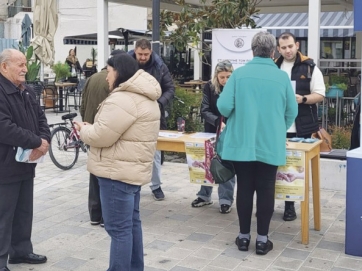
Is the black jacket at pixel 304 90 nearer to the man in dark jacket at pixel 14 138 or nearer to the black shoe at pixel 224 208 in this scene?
the black shoe at pixel 224 208

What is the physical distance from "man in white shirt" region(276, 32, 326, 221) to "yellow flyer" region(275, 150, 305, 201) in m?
0.77

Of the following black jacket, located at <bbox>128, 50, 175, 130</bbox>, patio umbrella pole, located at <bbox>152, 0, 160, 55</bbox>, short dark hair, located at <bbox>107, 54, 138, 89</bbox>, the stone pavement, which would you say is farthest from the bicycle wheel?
short dark hair, located at <bbox>107, 54, 138, 89</bbox>

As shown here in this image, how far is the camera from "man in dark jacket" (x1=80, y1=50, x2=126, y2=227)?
5.11m

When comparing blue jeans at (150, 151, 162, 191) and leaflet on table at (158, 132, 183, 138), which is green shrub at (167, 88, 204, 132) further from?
leaflet on table at (158, 132, 183, 138)

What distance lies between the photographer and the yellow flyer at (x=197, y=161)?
516 cm


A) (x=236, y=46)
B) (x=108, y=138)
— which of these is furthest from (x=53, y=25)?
(x=108, y=138)

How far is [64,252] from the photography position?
4.62 metres

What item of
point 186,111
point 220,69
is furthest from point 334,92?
point 220,69

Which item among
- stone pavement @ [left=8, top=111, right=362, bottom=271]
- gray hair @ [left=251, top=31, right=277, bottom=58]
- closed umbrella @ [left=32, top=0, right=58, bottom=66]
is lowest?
stone pavement @ [left=8, top=111, right=362, bottom=271]

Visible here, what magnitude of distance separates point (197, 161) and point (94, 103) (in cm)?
111

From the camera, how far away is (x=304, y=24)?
56.8 ft

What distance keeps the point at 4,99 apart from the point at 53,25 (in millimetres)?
10210

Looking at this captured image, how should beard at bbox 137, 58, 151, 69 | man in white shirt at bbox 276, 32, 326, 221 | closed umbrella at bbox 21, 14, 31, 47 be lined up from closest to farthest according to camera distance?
1. man in white shirt at bbox 276, 32, 326, 221
2. beard at bbox 137, 58, 151, 69
3. closed umbrella at bbox 21, 14, 31, 47

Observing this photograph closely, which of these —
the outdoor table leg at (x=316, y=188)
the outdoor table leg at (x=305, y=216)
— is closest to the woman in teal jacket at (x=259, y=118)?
the outdoor table leg at (x=305, y=216)
